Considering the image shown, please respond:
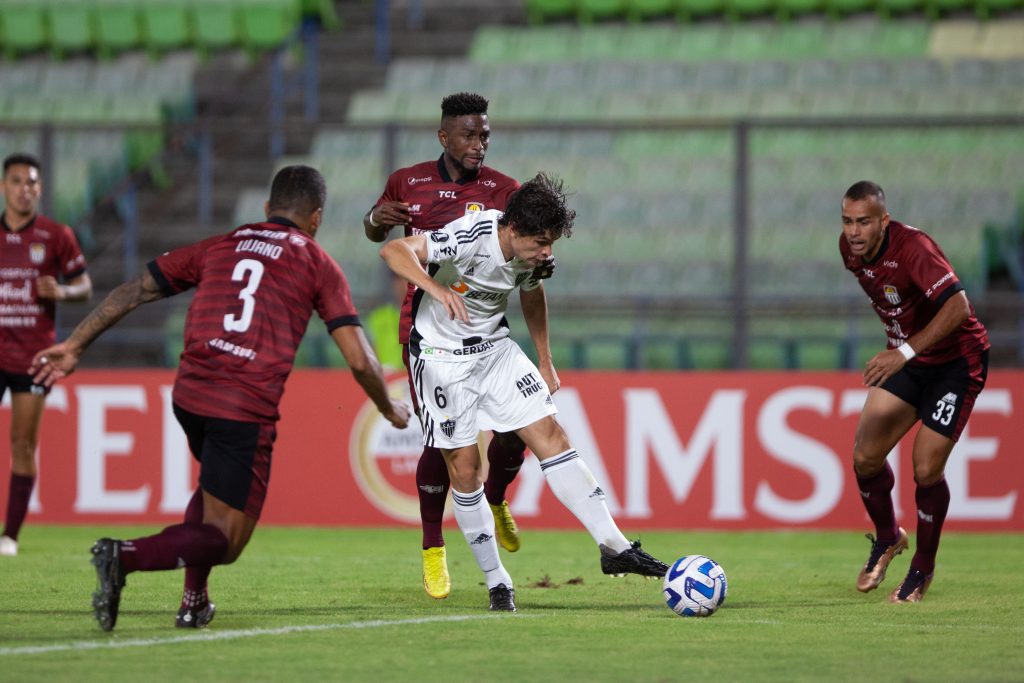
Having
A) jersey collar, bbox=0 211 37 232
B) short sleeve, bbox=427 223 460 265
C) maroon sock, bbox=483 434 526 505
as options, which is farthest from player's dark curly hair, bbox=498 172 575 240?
jersey collar, bbox=0 211 37 232

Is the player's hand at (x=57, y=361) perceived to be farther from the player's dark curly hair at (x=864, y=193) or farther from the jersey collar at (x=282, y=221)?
the player's dark curly hair at (x=864, y=193)

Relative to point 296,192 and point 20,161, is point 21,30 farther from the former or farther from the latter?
point 296,192

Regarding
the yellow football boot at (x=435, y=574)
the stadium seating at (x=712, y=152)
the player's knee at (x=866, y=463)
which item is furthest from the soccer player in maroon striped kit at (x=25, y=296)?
the player's knee at (x=866, y=463)

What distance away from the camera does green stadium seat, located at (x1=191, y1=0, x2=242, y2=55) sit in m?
20.5

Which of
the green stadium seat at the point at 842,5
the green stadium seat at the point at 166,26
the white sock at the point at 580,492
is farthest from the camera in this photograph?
the green stadium seat at the point at 166,26

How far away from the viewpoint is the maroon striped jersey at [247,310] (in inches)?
245

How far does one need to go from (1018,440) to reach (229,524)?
754cm

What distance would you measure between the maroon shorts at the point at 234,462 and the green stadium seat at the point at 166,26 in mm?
15375

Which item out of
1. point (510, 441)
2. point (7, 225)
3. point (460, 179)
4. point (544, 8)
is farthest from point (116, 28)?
point (510, 441)

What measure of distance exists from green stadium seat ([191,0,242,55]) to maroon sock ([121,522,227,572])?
50.2 feet

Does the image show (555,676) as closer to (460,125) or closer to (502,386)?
(502,386)

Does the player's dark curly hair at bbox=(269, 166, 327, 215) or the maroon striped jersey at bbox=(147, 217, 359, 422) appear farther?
the player's dark curly hair at bbox=(269, 166, 327, 215)

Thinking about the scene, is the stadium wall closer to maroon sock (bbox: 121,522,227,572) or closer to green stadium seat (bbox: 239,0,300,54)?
maroon sock (bbox: 121,522,227,572)

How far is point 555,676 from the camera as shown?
5.25m
